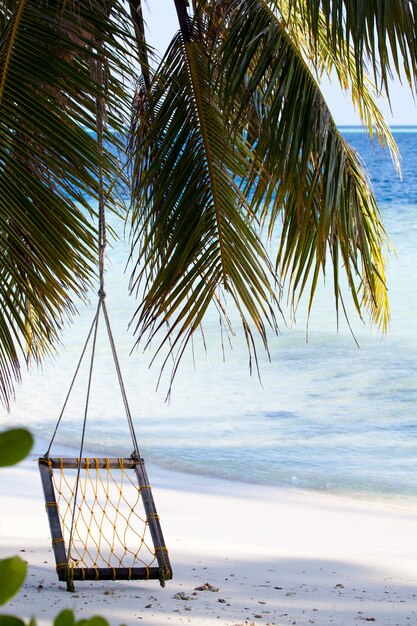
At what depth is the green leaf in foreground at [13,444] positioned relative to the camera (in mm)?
316

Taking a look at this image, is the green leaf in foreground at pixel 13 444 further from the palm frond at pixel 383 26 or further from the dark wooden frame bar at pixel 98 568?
the dark wooden frame bar at pixel 98 568

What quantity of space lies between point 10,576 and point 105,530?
3423mm

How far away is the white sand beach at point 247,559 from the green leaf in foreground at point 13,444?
207cm

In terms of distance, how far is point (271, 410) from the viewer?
22.1 feet

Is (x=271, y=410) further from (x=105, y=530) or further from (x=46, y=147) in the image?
(x=46, y=147)

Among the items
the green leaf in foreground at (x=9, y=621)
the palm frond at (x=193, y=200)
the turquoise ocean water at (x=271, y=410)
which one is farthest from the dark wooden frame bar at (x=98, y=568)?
the green leaf in foreground at (x=9, y=621)

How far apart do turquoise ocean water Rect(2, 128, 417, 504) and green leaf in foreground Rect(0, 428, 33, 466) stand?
3.45 meters

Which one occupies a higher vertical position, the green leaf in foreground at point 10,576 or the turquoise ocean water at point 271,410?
the green leaf in foreground at point 10,576

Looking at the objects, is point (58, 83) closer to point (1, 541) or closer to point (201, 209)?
point (201, 209)

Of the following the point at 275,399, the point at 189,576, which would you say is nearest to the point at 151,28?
the point at 189,576

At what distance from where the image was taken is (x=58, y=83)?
258cm

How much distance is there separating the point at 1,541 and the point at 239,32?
1991 mm

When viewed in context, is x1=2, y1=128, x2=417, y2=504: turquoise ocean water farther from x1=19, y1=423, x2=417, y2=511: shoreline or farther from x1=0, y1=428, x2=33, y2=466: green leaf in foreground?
x1=0, y1=428, x2=33, y2=466: green leaf in foreground

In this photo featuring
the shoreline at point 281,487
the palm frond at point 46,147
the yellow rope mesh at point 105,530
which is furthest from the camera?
the shoreline at point 281,487
